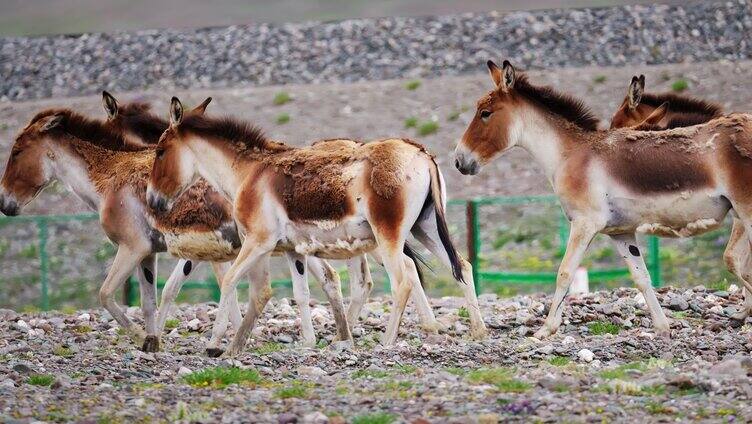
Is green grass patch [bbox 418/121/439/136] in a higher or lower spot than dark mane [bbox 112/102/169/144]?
lower

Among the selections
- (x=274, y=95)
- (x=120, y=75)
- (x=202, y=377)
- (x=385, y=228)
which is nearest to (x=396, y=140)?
(x=385, y=228)

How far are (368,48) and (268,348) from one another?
20.0m

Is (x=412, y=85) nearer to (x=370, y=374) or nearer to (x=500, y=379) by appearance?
(x=370, y=374)

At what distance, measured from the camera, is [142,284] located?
48.0ft

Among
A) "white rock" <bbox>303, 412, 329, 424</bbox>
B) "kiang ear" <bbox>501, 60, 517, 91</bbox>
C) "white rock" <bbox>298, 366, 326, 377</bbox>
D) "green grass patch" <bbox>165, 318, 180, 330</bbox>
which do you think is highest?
"kiang ear" <bbox>501, 60, 517, 91</bbox>

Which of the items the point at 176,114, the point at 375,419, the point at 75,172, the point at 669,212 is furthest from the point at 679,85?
the point at 375,419

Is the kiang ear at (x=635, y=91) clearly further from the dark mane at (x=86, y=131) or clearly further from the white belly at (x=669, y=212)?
the dark mane at (x=86, y=131)

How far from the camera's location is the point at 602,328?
1400 centimetres

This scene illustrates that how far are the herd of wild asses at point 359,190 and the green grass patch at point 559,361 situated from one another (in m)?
1.51

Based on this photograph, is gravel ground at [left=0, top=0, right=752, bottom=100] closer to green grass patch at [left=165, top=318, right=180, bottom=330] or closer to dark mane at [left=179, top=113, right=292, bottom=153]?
green grass patch at [left=165, top=318, right=180, bottom=330]

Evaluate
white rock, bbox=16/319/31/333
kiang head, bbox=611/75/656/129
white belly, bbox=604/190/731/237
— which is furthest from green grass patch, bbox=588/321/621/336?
white rock, bbox=16/319/31/333

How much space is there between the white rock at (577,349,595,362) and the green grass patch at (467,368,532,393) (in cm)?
101

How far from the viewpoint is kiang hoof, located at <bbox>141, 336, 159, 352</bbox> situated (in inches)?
543

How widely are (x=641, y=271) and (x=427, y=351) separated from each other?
8.76ft
